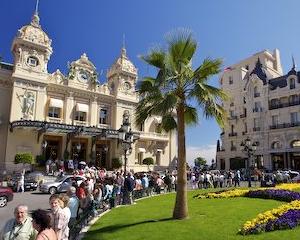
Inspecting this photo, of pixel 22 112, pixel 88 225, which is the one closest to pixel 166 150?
pixel 22 112

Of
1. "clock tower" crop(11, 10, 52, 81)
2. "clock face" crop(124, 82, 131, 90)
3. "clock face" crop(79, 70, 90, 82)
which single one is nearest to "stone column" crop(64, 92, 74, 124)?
"clock face" crop(79, 70, 90, 82)

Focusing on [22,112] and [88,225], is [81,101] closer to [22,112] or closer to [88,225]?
[22,112]

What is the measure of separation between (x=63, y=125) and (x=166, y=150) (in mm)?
19448

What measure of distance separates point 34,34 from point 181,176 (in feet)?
109

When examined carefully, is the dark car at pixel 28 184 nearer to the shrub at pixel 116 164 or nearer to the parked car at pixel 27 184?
the parked car at pixel 27 184

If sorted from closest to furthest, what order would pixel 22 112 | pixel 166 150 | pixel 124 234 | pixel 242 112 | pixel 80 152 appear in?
pixel 124 234 < pixel 22 112 < pixel 80 152 < pixel 166 150 < pixel 242 112

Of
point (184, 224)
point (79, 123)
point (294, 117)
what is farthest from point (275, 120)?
point (184, 224)

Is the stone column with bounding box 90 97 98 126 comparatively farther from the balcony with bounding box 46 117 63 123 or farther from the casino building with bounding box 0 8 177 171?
the balcony with bounding box 46 117 63 123

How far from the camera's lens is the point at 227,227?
35.3 feet

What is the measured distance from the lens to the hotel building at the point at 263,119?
53.4m

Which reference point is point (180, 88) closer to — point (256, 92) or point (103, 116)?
point (103, 116)

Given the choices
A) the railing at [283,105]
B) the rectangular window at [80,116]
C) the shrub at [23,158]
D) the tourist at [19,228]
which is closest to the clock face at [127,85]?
the rectangular window at [80,116]

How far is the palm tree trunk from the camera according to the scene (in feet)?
41.1

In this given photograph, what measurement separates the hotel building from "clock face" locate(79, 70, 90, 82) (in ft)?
67.7
